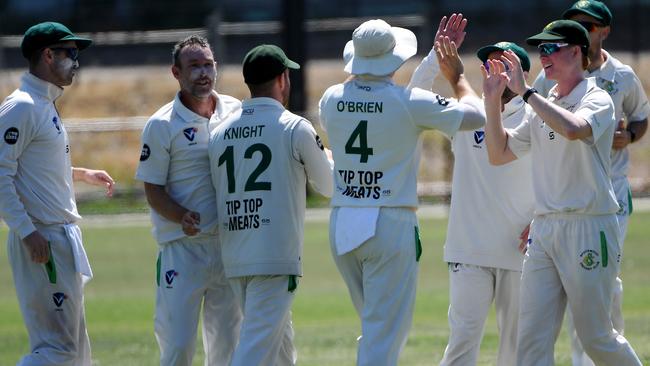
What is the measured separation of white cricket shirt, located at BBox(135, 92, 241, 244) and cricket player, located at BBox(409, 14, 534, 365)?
5.33 ft

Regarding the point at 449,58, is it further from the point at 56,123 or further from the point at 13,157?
the point at 13,157

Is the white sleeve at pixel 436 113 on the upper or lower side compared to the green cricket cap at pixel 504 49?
lower

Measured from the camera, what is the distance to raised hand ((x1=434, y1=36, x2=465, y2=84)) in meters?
8.34

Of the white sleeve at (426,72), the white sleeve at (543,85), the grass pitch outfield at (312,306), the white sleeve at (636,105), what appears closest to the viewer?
the white sleeve at (426,72)

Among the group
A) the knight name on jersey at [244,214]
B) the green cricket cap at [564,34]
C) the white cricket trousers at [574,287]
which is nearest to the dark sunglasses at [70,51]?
the knight name on jersey at [244,214]

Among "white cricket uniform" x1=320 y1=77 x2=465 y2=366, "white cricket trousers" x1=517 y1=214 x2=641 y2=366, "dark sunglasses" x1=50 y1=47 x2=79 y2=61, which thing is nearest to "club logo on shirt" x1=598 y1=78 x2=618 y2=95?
"white cricket trousers" x1=517 y1=214 x2=641 y2=366

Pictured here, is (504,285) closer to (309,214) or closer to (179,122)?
(179,122)

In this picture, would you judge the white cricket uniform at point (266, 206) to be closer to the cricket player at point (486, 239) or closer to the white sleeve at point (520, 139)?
the cricket player at point (486, 239)

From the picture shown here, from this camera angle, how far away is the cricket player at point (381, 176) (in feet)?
25.8

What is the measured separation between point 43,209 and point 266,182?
1557 mm

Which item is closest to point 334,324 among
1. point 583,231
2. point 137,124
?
point 583,231

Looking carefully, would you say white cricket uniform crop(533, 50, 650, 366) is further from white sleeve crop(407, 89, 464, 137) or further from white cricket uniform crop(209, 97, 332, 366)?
white cricket uniform crop(209, 97, 332, 366)

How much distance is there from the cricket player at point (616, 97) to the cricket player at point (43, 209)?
11.8ft

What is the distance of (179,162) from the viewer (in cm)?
855
